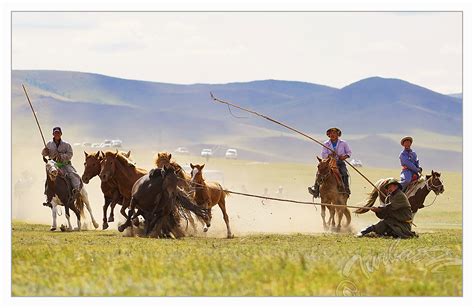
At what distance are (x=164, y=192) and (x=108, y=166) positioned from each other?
2.74m

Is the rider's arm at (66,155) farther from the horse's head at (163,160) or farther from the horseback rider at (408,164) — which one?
the horseback rider at (408,164)

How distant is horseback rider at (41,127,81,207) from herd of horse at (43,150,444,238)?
0.50ft

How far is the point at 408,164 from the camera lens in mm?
29406

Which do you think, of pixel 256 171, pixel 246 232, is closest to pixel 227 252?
pixel 246 232

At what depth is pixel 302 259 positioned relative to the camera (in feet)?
58.3

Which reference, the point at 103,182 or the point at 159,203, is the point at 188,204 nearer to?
the point at 159,203

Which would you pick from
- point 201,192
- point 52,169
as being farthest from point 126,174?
point 52,169

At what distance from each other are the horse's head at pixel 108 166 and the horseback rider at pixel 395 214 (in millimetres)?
6460

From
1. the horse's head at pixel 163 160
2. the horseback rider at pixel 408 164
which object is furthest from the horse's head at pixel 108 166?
the horseback rider at pixel 408 164

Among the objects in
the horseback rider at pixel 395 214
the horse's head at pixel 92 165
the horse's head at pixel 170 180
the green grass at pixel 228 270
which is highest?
the horse's head at pixel 92 165

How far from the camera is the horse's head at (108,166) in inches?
1090

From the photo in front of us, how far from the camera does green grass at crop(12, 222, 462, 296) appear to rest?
16062 mm

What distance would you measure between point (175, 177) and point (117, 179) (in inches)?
104
